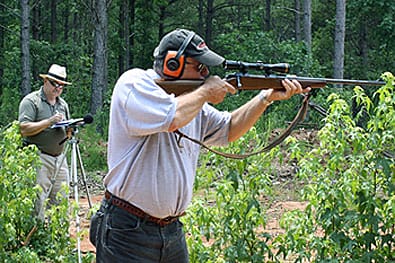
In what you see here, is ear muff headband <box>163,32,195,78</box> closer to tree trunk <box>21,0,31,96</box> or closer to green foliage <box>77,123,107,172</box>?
green foliage <box>77,123,107,172</box>

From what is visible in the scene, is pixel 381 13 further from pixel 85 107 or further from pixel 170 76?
pixel 170 76

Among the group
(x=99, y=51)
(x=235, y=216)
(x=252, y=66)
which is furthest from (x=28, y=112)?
(x=99, y=51)

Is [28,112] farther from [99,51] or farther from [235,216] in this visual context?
[99,51]

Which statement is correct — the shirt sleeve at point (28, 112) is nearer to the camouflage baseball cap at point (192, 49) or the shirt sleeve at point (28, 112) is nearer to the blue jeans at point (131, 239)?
the blue jeans at point (131, 239)

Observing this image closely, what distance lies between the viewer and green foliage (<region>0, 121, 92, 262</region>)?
5.13 metres

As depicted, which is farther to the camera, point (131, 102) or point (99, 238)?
point (99, 238)

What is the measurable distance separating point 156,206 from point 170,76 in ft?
2.06

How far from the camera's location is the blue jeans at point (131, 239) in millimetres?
3197

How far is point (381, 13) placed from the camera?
898 inches

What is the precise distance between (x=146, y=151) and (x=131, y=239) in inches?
17.1

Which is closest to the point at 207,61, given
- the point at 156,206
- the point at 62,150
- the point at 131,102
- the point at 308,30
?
the point at 131,102

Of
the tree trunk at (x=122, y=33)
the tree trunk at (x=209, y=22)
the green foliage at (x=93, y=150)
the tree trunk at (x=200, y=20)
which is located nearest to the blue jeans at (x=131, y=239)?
the green foliage at (x=93, y=150)

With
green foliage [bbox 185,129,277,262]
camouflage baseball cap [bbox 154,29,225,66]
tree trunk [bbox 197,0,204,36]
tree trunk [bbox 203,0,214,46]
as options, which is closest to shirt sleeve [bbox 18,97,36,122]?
green foliage [bbox 185,129,277,262]

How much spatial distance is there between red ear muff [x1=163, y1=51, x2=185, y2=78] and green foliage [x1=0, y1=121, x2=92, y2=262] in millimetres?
2305
